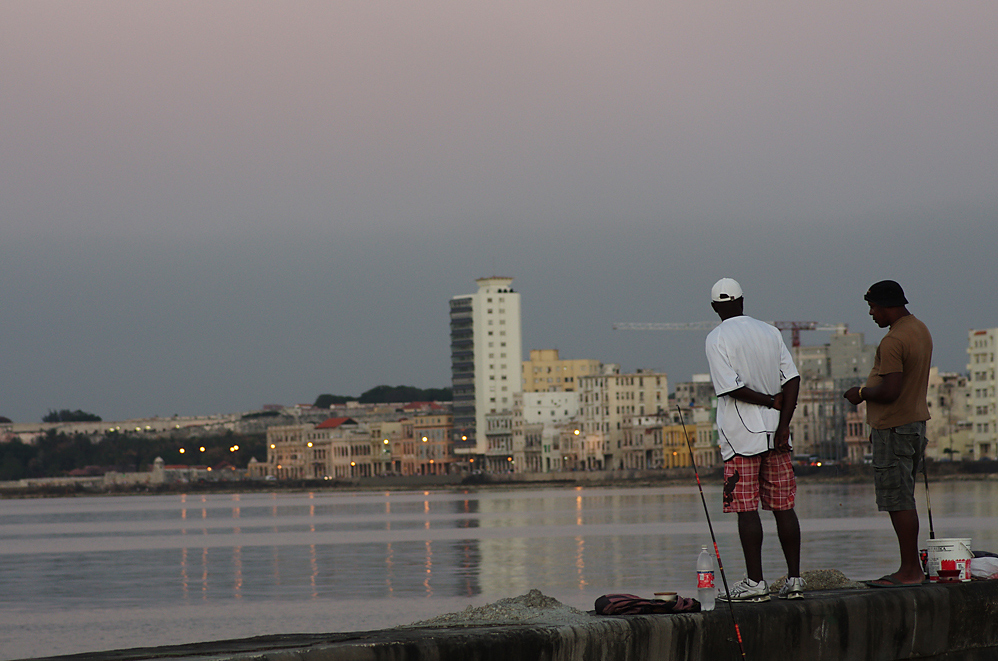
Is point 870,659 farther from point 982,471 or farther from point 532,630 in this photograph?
point 982,471

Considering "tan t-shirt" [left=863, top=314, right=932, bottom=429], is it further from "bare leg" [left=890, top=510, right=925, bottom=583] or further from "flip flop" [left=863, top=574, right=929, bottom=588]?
"flip flop" [left=863, top=574, right=929, bottom=588]

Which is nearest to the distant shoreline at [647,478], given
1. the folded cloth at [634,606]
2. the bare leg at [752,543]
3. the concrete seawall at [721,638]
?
the concrete seawall at [721,638]

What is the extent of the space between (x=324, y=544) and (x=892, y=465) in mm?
36932

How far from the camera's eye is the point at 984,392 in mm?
143875

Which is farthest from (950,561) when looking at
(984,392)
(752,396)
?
(984,392)

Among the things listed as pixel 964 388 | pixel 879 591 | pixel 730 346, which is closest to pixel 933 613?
pixel 879 591

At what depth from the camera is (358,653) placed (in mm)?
6762

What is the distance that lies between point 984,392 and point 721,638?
14378 cm

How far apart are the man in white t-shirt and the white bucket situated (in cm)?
149

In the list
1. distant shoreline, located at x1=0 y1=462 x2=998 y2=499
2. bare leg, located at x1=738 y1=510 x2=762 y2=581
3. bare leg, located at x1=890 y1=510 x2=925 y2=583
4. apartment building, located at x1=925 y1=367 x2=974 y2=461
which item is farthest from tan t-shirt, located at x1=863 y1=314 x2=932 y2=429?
apartment building, located at x1=925 y1=367 x2=974 y2=461

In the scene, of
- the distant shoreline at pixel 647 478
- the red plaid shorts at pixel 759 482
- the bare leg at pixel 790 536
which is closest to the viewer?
the red plaid shorts at pixel 759 482

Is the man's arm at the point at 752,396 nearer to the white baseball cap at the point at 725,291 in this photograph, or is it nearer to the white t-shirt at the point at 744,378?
the white t-shirt at the point at 744,378

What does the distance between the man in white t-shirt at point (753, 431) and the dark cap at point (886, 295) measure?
116 cm

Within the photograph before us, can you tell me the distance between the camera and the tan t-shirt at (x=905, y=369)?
973 cm
